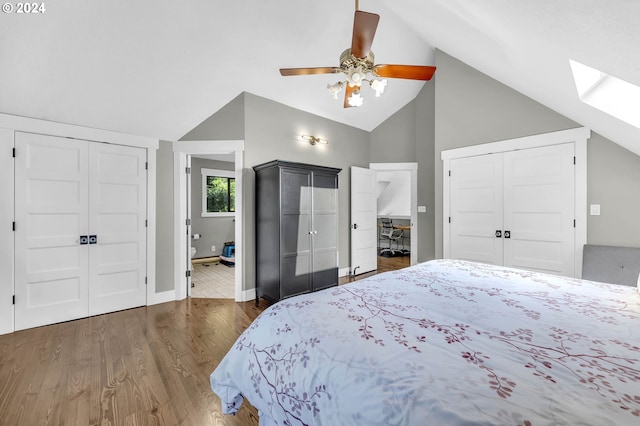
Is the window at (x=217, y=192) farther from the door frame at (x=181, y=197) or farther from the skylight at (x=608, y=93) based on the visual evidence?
the skylight at (x=608, y=93)

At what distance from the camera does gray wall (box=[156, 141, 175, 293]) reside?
3.48 meters

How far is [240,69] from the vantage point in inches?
127

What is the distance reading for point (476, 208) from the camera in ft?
11.8

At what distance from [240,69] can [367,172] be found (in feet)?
9.15

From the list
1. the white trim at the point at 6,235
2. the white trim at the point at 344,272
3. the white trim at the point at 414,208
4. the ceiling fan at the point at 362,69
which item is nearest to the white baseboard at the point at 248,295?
the white trim at the point at 344,272

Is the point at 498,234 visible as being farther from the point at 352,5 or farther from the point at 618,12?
the point at 352,5

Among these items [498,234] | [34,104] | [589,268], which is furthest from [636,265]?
[34,104]

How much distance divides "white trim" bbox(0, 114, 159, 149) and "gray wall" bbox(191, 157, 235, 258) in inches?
116

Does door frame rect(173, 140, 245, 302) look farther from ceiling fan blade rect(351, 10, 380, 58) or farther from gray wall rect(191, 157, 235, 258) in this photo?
gray wall rect(191, 157, 235, 258)

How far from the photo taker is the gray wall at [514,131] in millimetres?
2596

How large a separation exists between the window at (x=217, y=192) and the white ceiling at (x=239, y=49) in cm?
305

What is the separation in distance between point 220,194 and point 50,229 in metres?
3.93

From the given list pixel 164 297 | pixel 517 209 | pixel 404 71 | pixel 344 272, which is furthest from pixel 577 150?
pixel 164 297

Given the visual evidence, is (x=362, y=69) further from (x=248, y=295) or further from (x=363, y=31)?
(x=248, y=295)
